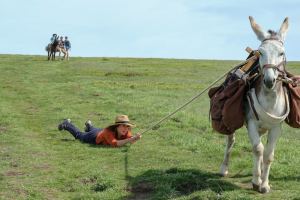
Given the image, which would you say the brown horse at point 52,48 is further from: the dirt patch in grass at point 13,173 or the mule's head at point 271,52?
the mule's head at point 271,52

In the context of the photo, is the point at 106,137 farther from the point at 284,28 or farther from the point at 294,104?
the point at 284,28

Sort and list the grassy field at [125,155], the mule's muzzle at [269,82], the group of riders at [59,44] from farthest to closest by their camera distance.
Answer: the group of riders at [59,44]
the grassy field at [125,155]
the mule's muzzle at [269,82]

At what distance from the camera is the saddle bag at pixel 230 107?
11.0 meters

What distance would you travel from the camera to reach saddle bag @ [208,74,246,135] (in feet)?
35.9

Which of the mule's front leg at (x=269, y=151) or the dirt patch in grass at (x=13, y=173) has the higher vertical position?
the mule's front leg at (x=269, y=151)

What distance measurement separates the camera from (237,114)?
1093 cm

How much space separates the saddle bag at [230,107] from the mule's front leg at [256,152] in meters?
0.31

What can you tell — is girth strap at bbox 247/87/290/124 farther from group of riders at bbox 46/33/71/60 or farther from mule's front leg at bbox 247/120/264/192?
group of riders at bbox 46/33/71/60


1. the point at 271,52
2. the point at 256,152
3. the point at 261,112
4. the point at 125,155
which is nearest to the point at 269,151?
the point at 256,152

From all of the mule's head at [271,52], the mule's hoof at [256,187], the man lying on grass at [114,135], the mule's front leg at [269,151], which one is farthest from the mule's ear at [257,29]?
the man lying on grass at [114,135]

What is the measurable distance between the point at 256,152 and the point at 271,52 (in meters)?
2.01

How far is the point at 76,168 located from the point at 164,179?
2.90 metres

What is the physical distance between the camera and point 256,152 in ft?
34.9

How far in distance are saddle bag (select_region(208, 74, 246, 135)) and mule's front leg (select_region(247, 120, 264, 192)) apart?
1.01 ft
